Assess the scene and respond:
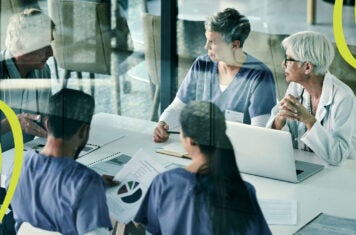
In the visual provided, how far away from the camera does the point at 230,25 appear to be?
9.04ft

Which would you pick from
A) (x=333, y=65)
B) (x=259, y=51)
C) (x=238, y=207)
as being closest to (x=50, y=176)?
(x=238, y=207)

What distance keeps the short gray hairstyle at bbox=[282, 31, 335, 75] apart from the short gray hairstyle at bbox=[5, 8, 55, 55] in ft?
3.27

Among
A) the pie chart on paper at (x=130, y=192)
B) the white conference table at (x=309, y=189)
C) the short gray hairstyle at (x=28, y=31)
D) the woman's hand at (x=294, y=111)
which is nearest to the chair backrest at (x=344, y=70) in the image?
the woman's hand at (x=294, y=111)

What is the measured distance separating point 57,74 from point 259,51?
88cm

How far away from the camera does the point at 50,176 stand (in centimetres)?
319

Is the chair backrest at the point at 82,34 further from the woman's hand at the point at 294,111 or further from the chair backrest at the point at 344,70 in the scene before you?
the chair backrest at the point at 344,70

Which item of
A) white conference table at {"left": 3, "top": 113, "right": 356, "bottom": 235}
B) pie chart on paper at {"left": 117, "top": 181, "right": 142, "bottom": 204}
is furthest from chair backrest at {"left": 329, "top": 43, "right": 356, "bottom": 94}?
pie chart on paper at {"left": 117, "top": 181, "right": 142, "bottom": 204}

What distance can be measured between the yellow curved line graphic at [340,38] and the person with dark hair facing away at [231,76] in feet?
0.84

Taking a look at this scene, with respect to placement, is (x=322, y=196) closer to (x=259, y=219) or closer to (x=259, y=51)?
(x=259, y=219)

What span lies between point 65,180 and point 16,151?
309mm

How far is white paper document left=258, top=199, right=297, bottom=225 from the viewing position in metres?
2.86

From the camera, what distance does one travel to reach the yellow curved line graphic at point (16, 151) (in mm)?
3322

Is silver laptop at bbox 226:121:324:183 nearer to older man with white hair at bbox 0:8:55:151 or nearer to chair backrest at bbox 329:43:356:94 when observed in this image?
chair backrest at bbox 329:43:356:94

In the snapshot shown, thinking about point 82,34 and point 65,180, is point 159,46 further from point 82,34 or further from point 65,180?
point 65,180
